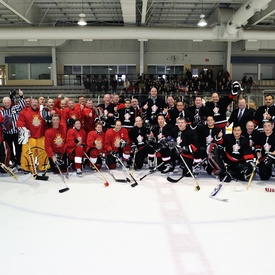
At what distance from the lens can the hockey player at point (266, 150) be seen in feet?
16.4

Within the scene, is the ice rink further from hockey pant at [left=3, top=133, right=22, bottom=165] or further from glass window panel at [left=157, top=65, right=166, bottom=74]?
glass window panel at [left=157, top=65, right=166, bottom=74]

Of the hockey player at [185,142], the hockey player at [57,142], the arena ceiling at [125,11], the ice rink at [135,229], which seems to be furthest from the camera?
the arena ceiling at [125,11]

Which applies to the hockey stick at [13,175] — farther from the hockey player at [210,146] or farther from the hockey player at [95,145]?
the hockey player at [210,146]

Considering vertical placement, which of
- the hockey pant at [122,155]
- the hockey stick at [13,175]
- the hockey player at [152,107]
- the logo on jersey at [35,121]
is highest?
the hockey player at [152,107]

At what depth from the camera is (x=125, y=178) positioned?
17.4ft

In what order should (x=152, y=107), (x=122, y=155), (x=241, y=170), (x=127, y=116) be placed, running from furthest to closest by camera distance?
(x=152, y=107)
(x=127, y=116)
(x=122, y=155)
(x=241, y=170)

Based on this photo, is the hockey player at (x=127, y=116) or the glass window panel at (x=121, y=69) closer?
the hockey player at (x=127, y=116)

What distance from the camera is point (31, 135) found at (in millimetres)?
5660

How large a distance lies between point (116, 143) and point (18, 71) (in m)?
15.5

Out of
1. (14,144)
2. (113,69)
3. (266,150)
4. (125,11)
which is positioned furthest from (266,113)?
(113,69)

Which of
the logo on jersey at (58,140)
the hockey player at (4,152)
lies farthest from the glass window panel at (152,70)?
the hockey player at (4,152)

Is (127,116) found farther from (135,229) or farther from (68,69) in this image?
(68,69)

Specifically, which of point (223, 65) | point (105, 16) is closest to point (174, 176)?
point (105, 16)

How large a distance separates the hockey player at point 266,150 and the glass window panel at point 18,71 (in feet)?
55.2
